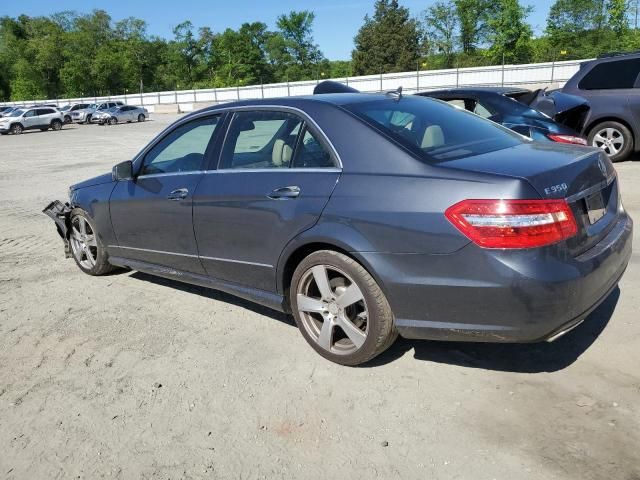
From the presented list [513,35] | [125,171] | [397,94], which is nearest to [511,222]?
[397,94]

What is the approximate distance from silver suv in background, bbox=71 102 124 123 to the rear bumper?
45.8m

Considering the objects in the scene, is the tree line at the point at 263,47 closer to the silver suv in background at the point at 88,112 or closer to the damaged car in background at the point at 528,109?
the silver suv in background at the point at 88,112

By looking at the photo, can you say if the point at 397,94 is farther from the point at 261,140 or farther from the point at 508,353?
the point at 508,353

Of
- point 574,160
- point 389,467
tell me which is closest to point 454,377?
point 389,467

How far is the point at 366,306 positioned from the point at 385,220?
53cm

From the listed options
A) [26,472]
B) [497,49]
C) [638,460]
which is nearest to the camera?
[638,460]

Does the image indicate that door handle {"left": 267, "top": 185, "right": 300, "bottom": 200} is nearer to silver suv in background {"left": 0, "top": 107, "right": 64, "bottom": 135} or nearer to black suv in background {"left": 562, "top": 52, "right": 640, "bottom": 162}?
black suv in background {"left": 562, "top": 52, "right": 640, "bottom": 162}

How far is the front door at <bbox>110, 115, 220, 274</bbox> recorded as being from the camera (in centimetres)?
432

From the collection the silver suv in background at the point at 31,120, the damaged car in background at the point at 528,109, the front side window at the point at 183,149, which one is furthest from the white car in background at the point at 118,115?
the front side window at the point at 183,149

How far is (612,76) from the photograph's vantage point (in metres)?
9.91

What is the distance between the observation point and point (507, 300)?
9.20ft

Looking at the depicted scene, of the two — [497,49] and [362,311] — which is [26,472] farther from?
[497,49]

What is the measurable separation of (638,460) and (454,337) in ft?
3.18

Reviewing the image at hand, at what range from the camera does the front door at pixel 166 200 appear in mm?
4316
